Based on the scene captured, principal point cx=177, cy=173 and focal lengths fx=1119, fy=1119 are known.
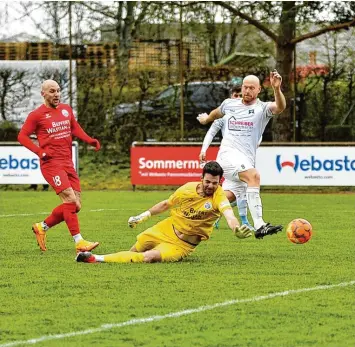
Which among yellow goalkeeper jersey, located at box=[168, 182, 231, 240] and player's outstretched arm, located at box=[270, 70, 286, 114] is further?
player's outstretched arm, located at box=[270, 70, 286, 114]

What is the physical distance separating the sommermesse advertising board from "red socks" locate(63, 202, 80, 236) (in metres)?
12.5

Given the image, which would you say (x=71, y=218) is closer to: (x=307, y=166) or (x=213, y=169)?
(x=213, y=169)

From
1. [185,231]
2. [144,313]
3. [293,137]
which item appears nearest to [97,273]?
[185,231]

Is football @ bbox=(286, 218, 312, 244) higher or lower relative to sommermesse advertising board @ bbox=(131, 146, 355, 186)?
higher

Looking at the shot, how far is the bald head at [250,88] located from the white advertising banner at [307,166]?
1093 centimetres

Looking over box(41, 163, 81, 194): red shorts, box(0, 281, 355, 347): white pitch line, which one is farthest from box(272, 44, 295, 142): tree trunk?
box(0, 281, 355, 347): white pitch line

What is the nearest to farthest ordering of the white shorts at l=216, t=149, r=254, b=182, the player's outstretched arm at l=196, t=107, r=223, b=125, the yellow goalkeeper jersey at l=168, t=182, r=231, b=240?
the yellow goalkeeper jersey at l=168, t=182, r=231, b=240 → the white shorts at l=216, t=149, r=254, b=182 → the player's outstretched arm at l=196, t=107, r=223, b=125

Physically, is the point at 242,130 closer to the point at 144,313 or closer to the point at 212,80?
the point at 144,313

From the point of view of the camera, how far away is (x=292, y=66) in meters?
28.2

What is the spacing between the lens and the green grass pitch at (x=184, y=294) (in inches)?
292

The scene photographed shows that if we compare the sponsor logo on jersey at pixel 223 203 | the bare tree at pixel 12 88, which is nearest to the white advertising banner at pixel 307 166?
the bare tree at pixel 12 88

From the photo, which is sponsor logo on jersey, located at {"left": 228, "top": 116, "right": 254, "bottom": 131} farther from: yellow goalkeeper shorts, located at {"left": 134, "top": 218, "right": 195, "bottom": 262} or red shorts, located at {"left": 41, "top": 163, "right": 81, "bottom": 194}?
yellow goalkeeper shorts, located at {"left": 134, "top": 218, "right": 195, "bottom": 262}

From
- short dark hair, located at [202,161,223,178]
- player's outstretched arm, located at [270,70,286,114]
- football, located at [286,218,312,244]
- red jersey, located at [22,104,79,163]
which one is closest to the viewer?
short dark hair, located at [202,161,223,178]

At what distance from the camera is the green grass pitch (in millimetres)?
7426
